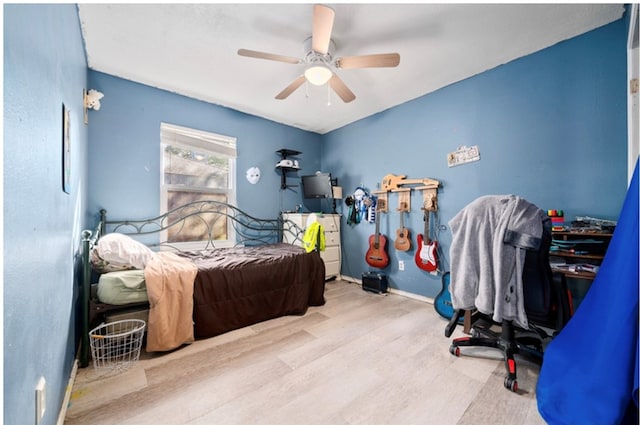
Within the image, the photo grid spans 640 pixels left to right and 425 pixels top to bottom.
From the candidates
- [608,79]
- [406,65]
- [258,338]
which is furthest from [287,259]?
[608,79]

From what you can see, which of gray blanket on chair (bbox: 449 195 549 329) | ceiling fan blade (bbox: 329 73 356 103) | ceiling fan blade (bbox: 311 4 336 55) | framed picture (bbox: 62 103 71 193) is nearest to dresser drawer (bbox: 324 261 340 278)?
gray blanket on chair (bbox: 449 195 549 329)

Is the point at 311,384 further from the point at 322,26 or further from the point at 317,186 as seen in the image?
the point at 317,186

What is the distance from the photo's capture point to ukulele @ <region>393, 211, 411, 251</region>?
119 inches

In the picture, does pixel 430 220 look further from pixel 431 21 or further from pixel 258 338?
pixel 258 338

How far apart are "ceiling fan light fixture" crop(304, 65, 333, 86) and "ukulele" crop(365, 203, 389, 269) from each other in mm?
1915

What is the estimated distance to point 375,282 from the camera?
10.4 ft

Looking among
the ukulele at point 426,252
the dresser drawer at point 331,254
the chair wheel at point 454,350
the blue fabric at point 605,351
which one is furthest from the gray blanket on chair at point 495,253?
the dresser drawer at point 331,254

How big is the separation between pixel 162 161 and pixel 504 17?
3.45 meters

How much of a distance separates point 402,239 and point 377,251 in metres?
0.39

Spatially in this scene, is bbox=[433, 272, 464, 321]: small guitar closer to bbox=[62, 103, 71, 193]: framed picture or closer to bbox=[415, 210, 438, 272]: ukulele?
bbox=[415, 210, 438, 272]: ukulele

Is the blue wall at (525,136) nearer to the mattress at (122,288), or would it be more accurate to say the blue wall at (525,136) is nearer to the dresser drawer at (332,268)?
the dresser drawer at (332,268)

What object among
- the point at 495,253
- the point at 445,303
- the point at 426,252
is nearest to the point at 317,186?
the point at 426,252

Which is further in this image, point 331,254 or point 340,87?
point 331,254

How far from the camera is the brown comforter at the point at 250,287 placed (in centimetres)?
200
